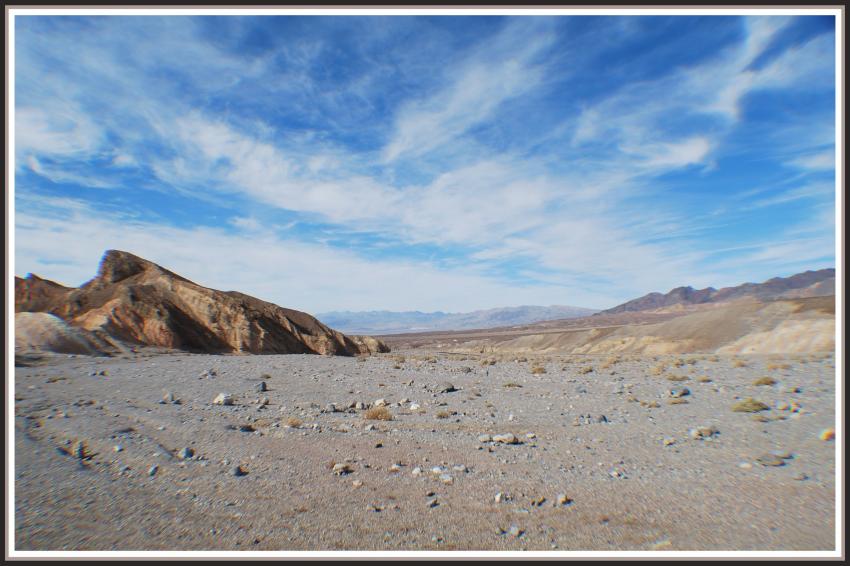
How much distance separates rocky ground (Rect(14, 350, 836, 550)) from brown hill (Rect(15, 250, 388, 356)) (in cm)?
1721

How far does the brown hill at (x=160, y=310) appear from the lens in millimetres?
27484

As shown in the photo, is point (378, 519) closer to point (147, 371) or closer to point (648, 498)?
point (648, 498)

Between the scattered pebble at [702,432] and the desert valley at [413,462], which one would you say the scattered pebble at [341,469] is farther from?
the scattered pebble at [702,432]

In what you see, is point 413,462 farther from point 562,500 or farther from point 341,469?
point 562,500

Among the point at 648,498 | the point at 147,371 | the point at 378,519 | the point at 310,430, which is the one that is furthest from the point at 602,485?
the point at 147,371

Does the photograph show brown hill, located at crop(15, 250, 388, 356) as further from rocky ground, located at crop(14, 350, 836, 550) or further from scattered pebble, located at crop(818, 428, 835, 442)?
scattered pebble, located at crop(818, 428, 835, 442)

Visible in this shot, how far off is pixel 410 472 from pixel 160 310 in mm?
28866

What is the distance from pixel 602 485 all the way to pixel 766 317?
2077 inches

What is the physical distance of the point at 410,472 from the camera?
6250 millimetres

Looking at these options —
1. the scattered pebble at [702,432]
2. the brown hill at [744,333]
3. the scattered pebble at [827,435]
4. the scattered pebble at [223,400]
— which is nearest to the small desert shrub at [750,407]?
the scattered pebble at [827,435]

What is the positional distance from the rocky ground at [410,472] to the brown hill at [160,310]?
17.2m

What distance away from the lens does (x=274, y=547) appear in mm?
4129

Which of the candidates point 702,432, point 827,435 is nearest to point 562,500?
point 702,432

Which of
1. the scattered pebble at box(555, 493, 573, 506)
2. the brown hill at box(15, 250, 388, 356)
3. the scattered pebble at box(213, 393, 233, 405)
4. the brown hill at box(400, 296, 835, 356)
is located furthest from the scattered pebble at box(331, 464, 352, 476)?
the brown hill at box(400, 296, 835, 356)
